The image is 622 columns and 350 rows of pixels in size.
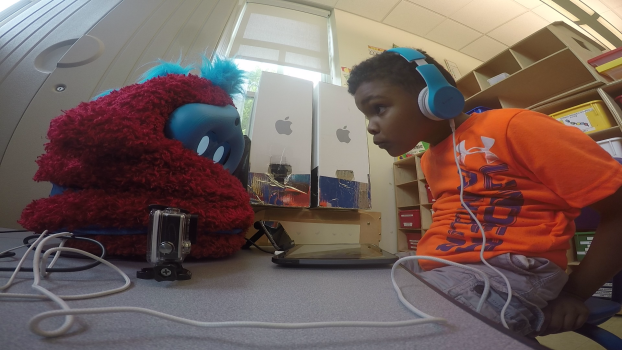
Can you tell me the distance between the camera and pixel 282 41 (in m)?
1.69

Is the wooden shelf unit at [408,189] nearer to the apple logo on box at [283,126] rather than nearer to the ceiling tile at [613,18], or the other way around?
the apple logo on box at [283,126]

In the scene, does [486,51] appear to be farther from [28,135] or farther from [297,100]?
[28,135]

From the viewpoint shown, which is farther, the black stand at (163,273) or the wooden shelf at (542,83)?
the wooden shelf at (542,83)

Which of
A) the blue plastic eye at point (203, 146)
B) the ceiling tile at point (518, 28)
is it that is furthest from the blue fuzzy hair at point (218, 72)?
the ceiling tile at point (518, 28)

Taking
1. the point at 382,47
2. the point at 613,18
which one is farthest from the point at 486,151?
the point at 613,18

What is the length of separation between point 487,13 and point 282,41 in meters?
1.67

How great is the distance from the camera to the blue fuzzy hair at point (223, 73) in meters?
0.59

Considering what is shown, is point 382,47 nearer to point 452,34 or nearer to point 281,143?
point 452,34

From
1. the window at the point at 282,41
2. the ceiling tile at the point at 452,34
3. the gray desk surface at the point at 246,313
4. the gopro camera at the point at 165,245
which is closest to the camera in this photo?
the gray desk surface at the point at 246,313

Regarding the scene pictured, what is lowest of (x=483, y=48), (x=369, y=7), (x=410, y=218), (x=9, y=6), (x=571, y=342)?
(x=571, y=342)

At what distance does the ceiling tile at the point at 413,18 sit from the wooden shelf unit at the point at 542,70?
29.9 inches

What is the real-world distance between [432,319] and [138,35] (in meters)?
1.16

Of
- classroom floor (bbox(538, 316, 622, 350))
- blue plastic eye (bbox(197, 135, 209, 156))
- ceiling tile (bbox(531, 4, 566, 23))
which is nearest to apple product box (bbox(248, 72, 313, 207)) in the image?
blue plastic eye (bbox(197, 135, 209, 156))

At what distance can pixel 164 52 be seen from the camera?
90cm
